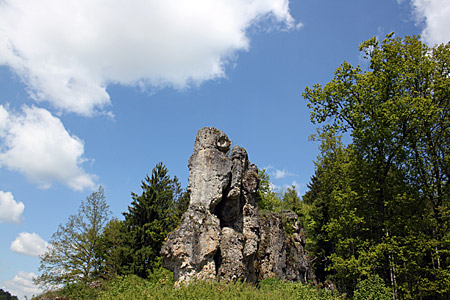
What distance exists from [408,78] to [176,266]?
49.5ft

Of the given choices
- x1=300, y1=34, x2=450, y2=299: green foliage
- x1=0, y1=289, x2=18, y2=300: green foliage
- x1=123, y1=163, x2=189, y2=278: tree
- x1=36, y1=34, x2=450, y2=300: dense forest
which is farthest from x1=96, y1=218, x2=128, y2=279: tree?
x1=0, y1=289, x2=18, y2=300: green foliage

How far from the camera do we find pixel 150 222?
27859mm

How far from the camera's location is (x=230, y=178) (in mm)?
20328

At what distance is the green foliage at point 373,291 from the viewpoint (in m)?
14.0

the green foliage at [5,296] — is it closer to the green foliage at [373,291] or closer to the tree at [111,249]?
the tree at [111,249]

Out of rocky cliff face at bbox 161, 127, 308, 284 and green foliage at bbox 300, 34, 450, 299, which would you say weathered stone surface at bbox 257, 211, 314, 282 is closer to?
rocky cliff face at bbox 161, 127, 308, 284

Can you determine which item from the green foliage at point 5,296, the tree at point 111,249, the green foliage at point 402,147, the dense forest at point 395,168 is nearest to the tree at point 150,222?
the tree at point 111,249

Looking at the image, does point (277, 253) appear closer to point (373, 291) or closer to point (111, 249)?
point (373, 291)

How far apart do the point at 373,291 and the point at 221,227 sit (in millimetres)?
9307

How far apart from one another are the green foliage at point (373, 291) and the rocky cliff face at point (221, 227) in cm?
622

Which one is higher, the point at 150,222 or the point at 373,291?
the point at 150,222

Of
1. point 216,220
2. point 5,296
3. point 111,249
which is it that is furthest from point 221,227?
point 5,296

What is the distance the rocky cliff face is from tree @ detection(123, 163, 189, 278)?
8.09m

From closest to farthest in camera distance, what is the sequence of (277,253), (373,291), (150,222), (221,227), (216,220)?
(373,291), (216,220), (221,227), (277,253), (150,222)
